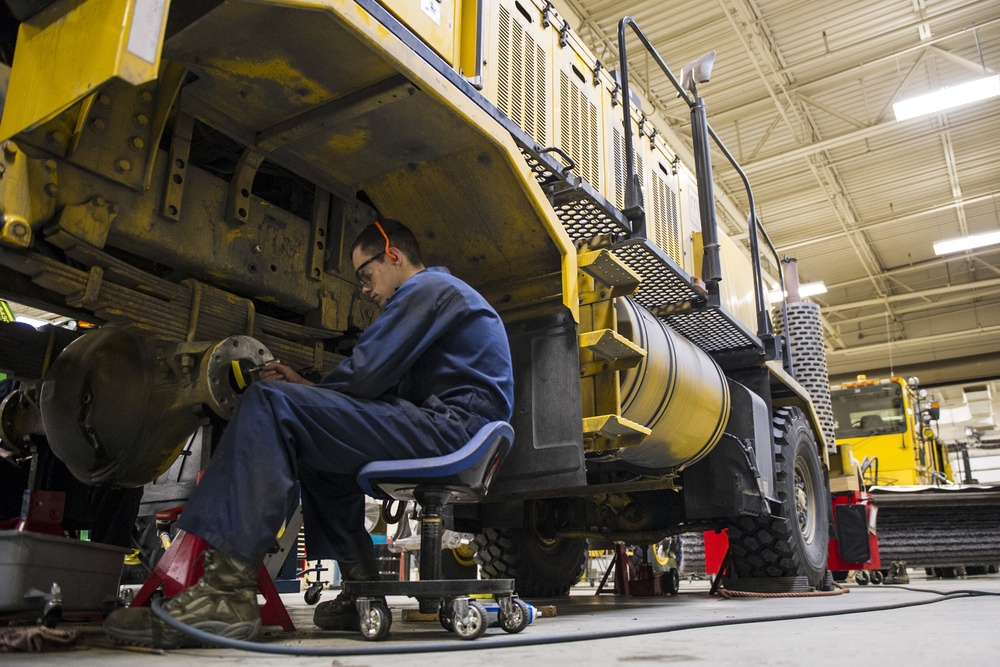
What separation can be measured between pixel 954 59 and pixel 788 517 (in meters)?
9.85

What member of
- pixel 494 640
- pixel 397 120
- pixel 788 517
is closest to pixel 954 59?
pixel 788 517

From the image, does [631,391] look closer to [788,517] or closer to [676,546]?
[788,517]

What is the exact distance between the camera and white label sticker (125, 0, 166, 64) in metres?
1.91

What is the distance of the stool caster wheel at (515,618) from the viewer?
96.6 inches

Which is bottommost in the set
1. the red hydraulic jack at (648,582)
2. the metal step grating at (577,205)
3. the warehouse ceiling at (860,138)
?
the red hydraulic jack at (648,582)

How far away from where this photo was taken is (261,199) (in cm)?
317

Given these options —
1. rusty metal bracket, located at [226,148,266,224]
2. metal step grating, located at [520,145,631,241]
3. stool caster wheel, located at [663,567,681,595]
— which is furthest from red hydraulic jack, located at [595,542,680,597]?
rusty metal bracket, located at [226,148,266,224]

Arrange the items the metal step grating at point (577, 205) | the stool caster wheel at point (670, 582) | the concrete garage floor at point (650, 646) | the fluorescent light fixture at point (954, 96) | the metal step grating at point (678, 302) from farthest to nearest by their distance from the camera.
A: the fluorescent light fixture at point (954, 96) < the stool caster wheel at point (670, 582) < the metal step grating at point (678, 302) < the metal step grating at point (577, 205) < the concrete garage floor at point (650, 646)

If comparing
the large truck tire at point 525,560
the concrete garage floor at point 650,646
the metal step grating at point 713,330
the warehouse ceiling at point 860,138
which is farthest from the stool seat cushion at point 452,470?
the warehouse ceiling at point 860,138

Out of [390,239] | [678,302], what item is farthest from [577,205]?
[678,302]

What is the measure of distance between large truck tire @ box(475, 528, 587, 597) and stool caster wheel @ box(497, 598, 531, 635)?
3.00 meters

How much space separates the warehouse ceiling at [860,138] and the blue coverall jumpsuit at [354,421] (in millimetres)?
9449

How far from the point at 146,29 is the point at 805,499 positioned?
573cm

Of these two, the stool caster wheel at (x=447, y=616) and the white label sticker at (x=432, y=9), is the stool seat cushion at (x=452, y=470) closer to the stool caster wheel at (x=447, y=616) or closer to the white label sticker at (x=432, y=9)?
the stool caster wheel at (x=447, y=616)
